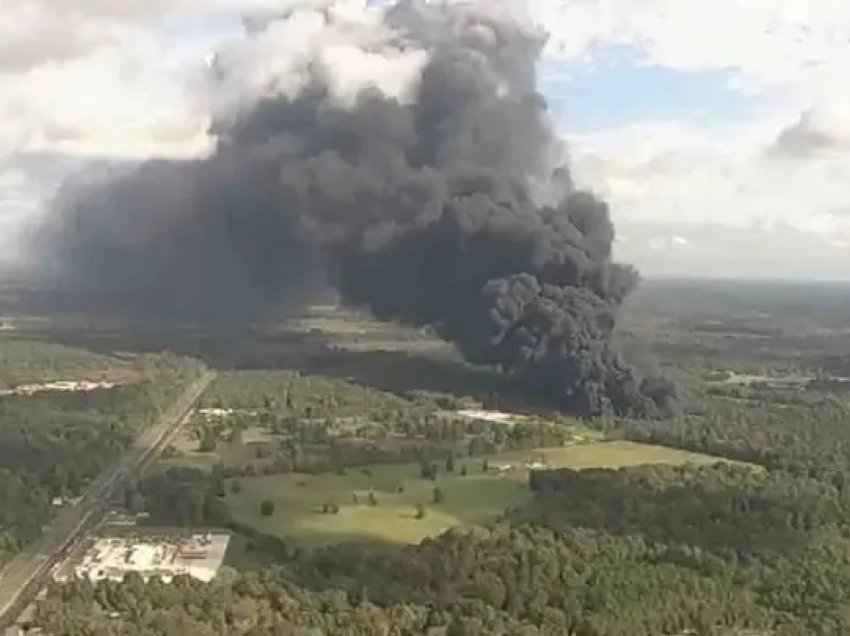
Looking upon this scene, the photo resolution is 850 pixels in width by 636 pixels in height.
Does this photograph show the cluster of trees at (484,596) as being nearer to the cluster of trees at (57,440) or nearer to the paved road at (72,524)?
the paved road at (72,524)

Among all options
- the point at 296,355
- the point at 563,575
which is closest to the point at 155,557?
the point at 563,575

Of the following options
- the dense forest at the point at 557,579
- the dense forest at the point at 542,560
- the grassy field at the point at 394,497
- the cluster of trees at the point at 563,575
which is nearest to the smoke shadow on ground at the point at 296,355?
the grassy field at the point at 394,497

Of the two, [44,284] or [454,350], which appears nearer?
[454,350]

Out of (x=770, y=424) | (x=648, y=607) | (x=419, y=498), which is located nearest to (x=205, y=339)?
(x=770, y=424)

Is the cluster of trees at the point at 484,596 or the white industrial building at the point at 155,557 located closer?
the cluster of trees at the point at 484,596

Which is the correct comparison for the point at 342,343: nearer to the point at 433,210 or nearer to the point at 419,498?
the point at 433,210

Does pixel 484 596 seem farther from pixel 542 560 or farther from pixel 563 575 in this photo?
pixel 542 560

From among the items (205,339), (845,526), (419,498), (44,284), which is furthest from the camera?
(44,284)
